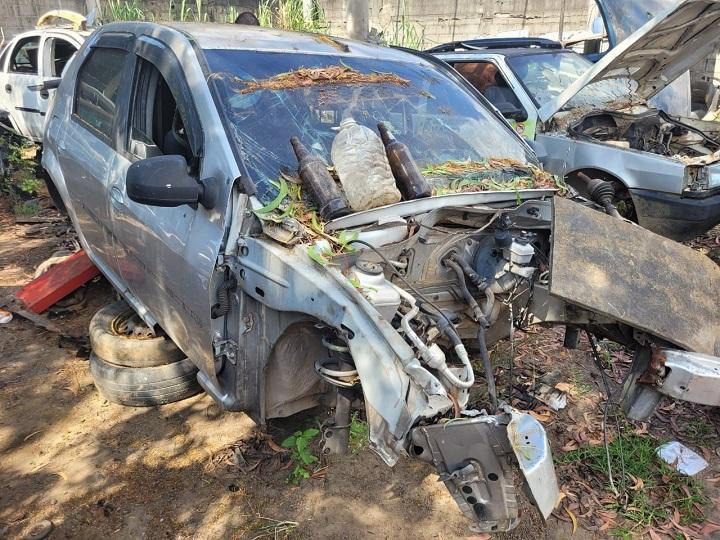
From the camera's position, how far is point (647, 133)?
231 inches

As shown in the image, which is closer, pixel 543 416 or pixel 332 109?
pixel 332 109

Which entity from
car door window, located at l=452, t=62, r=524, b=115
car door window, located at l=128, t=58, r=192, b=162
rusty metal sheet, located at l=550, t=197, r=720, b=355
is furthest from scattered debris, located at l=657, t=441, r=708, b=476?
car door window, located at l=452, t=62, r=524, b=115

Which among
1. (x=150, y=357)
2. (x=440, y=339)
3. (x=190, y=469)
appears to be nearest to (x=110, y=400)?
(x=150, y=357)

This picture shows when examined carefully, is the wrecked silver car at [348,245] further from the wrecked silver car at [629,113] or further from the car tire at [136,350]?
the wrecked silver car at [629,113]

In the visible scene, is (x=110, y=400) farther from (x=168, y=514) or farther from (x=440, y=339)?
(x=440, y=339)

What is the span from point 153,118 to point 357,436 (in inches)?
80.1

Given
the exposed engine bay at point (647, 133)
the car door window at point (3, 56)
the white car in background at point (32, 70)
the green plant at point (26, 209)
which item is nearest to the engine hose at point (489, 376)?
the exposed engine bay at point (647, 133)

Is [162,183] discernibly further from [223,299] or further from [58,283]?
[58,283]

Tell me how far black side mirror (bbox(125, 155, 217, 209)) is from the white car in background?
20.5 feet

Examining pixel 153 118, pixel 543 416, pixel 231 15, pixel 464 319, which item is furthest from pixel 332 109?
pixel 231 15

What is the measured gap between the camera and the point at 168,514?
2.62 meters

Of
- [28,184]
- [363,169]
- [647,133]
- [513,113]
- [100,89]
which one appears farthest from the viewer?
[28,184]

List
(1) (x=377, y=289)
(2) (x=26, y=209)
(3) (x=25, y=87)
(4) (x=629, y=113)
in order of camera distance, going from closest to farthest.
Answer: (1) (x=377, y=289) < (4) (x=629, y=113) < (2) (x=26, y=209) < (3) (x=25, y=87)

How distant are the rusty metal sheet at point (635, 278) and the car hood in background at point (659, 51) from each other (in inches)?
106
